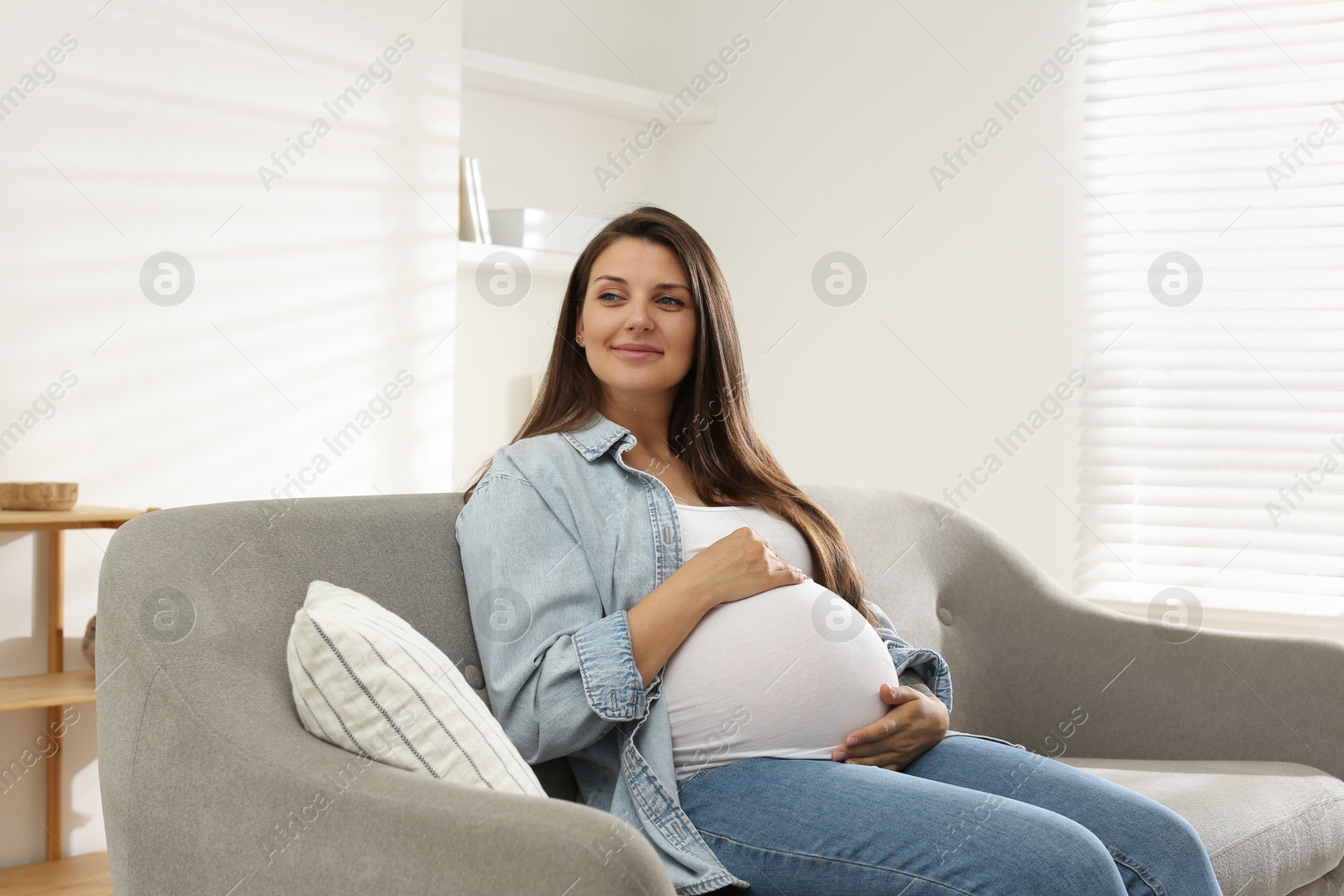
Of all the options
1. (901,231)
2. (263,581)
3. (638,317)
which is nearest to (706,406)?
(638,317)

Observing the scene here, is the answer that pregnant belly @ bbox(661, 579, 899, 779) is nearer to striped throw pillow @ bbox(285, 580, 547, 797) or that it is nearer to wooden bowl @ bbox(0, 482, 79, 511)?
striped throw pillow @ bbox(285, 580, 547, 797)

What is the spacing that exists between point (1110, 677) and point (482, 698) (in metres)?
1.10

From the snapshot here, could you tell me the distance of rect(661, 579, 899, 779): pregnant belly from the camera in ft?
4.27

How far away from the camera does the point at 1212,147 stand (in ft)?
9.31

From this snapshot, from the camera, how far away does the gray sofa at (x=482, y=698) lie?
3.03ft

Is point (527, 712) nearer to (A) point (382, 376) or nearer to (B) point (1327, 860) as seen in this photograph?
(B) point (1327, 860)

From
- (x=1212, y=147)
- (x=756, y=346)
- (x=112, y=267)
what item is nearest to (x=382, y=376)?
(x=112, y=267)

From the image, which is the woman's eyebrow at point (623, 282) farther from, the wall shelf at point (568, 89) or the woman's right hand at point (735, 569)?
the wall shelf at point (568, 89)

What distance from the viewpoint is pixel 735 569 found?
1.35 m

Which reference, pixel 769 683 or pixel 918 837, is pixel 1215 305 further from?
pixel 918 837

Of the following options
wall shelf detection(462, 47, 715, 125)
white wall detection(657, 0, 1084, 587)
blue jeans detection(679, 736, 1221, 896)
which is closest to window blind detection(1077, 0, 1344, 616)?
white wall detection(657, 0, 1084, 587)

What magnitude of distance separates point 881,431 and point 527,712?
2.27 m

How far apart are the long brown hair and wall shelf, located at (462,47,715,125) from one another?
1713 mm

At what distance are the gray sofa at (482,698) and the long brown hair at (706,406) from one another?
0.23 meters
